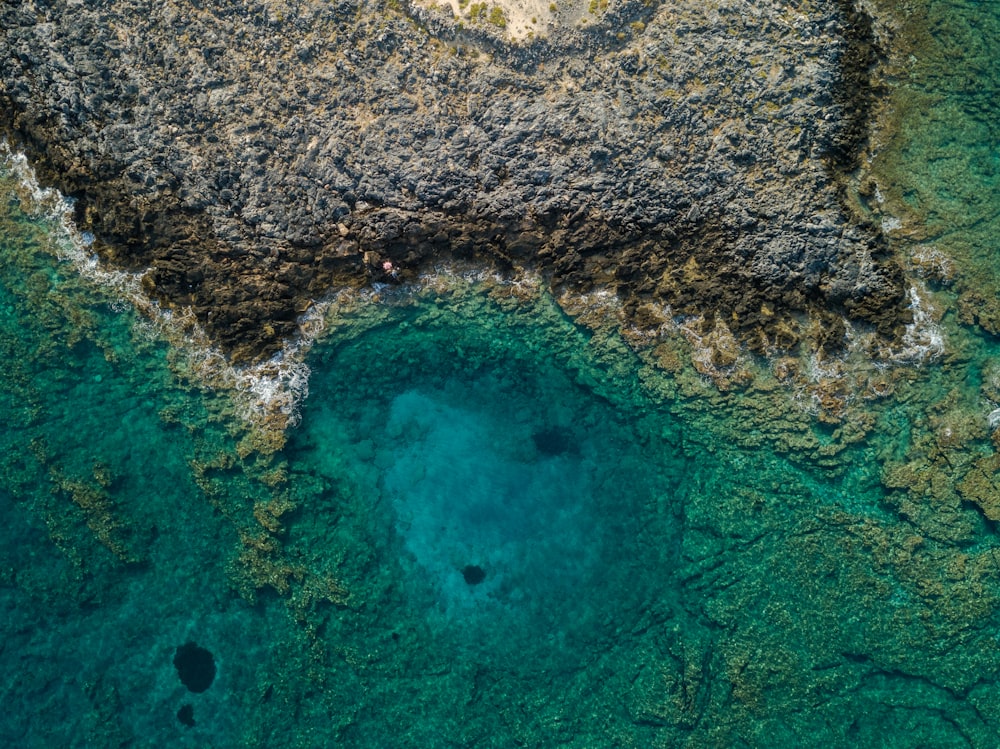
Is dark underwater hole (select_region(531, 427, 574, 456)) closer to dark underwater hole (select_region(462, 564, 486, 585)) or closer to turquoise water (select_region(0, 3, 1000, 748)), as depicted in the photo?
turquoise water (select_region(0, 3, 1000, 748))

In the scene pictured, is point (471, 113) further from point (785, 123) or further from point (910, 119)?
point (910, 119)

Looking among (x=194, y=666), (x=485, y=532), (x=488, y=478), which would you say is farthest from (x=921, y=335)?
(x=194, y=666)

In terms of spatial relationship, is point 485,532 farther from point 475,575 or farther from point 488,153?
point 488,153

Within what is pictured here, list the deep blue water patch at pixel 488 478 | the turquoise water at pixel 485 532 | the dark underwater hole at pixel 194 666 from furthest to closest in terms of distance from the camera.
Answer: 1. the dark underwater hole at pixel 194 666
2. the deep blue water patch at pixel 488 478
3. the turquoise water at pixel 485 532

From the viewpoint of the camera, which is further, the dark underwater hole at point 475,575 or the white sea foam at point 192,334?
the dark underwater hole at point 475,575

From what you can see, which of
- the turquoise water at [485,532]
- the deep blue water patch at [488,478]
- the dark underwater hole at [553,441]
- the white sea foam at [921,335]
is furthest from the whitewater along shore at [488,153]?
the dark underwater hole at [553,441]

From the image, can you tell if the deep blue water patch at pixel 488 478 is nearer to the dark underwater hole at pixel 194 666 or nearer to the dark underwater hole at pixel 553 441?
the dark underwater hole at pixel 553 441
